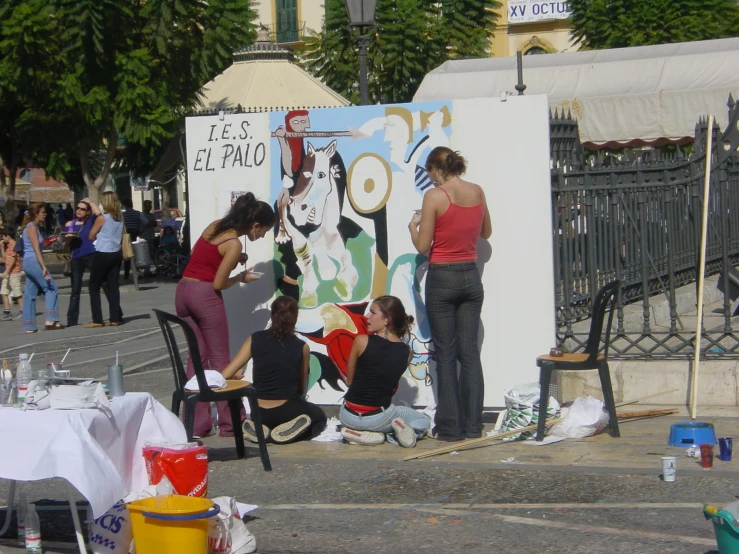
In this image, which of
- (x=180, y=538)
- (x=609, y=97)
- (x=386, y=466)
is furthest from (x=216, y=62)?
(x=180, y=538)

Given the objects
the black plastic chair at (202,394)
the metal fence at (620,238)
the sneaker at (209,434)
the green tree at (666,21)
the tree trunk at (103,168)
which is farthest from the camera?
the green tree at (666,21)

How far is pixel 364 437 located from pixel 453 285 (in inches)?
45.1

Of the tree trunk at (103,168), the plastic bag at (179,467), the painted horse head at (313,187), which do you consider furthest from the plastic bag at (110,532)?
the tree trunk at (103,168)

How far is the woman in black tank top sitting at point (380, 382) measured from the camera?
23.8 feet

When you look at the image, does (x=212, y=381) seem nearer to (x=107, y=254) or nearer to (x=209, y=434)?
(x=209, y=434)

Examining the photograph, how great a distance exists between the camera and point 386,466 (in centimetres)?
672

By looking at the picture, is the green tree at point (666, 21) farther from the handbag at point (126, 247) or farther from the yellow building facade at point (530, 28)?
the yellow building facade at point (530, 28)

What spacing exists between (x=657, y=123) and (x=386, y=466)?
11017mm

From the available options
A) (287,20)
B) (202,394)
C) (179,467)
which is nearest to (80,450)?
(179,467)

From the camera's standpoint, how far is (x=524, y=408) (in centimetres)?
743

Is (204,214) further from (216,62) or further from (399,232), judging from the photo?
(216,62)

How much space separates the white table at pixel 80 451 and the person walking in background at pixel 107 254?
9.10m

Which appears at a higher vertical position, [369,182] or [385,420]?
[369,182]

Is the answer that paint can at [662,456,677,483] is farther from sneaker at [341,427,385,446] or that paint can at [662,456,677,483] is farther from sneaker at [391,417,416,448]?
sneaker at [341,427,385,446]
